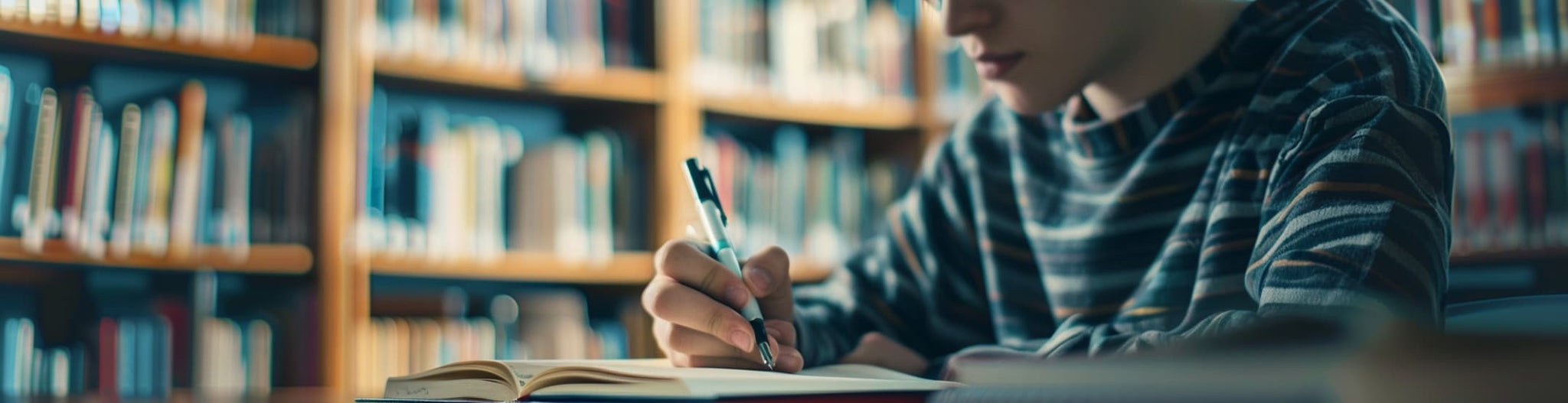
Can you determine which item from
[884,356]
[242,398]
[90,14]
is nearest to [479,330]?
[242,398]

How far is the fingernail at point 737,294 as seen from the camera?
74cm

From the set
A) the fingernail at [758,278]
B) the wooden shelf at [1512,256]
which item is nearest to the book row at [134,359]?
the fingernail at [758,278]

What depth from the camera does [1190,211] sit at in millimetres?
852

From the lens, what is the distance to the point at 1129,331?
74cm

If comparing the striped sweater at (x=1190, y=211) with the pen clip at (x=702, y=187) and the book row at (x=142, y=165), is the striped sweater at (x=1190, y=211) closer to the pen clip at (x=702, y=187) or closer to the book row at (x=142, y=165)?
the pen clip at (x=702, y=187)

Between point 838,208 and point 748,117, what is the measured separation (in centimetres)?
32

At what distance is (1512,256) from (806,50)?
4.96ft

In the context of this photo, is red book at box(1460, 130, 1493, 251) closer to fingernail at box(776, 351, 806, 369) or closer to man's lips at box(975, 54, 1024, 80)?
man's lips at box(975, 54, 1024, 80)

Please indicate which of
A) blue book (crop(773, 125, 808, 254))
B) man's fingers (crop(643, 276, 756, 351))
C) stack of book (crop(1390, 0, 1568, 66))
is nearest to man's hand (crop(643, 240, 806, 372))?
man's fingers (crop(643, 276, 756, 351))

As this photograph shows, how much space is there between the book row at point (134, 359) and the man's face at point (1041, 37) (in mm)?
1664

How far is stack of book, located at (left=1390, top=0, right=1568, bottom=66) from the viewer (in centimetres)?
206

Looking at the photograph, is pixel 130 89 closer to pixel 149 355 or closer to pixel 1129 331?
pixel 149 355

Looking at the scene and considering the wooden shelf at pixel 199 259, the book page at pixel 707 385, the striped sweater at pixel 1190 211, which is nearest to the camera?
the book page at pixel 707 385

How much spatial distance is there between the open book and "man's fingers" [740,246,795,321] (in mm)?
79
